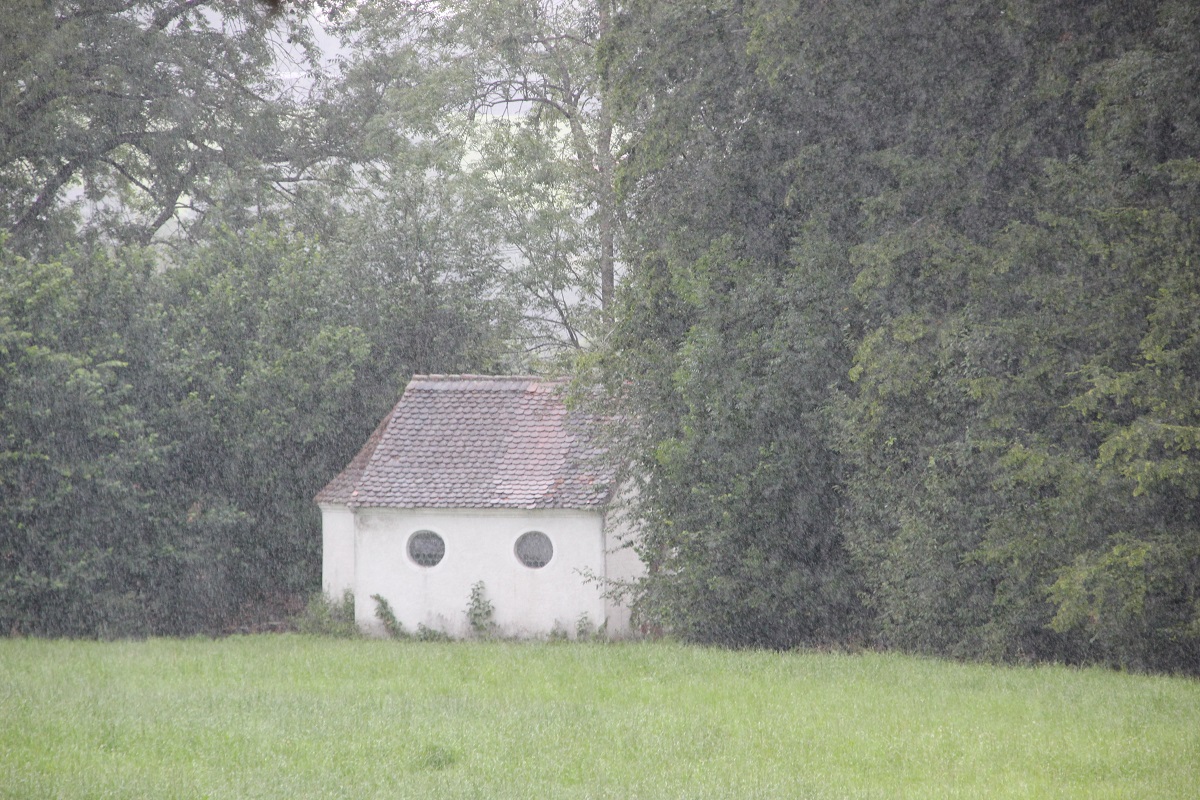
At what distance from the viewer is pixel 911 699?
1315cm

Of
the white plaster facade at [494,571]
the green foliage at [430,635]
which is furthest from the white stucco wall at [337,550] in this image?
the green foliage at [430,635]

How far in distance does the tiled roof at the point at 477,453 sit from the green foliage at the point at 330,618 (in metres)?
2.00

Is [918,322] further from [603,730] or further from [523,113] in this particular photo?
[523,113]

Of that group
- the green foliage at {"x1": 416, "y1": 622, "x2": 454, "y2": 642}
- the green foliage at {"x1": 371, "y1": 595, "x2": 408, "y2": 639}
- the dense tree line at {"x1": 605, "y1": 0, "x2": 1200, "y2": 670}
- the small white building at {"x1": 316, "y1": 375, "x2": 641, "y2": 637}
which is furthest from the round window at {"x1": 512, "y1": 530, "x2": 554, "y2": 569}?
the dense tree line at {"x1": 605, "y1": 0, "x2": 1200, "y2": 670}

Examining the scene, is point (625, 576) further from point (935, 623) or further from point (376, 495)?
point (935, 623)

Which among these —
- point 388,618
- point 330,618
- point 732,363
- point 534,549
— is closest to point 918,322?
point 732,363

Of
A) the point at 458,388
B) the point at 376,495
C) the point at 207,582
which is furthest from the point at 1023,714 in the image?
the point at 207,582

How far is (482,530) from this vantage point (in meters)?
23.7

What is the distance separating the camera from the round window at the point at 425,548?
78.7 ft

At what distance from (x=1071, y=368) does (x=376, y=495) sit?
531 inches

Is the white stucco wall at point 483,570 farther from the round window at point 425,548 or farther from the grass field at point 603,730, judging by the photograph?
the grass field at point 603,730

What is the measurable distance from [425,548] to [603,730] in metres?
13.0

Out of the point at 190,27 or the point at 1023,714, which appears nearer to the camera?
the point at 1023,714

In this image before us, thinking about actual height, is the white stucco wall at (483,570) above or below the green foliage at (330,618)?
above
